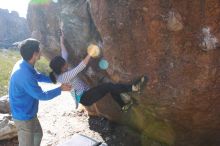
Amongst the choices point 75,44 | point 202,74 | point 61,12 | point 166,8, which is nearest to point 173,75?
point 202,74

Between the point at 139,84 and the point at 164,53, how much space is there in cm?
109

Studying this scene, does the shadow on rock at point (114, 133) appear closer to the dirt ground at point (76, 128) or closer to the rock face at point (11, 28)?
the dirt ground at point (76, 128)

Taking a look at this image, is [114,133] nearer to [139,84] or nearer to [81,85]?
[139,84]

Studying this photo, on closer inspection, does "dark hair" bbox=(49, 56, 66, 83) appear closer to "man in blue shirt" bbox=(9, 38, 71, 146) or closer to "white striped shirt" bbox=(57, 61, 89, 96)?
"white striped shirt" bbox=(57, 61, 89, 96)

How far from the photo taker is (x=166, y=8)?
7.34 m

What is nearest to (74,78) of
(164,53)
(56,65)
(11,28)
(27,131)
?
(56,65)

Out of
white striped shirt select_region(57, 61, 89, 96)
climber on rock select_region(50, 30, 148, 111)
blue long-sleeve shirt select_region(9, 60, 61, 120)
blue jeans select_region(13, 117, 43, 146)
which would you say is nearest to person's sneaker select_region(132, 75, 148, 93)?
climber on rock select_region(50, 30, 148, 111)

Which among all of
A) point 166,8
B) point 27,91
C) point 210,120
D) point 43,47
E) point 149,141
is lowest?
point 149,141

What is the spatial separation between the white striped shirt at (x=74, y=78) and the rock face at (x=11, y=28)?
78037 millimetres

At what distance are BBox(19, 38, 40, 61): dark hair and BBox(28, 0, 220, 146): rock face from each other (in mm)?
2042

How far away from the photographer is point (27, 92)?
6816 millimetres

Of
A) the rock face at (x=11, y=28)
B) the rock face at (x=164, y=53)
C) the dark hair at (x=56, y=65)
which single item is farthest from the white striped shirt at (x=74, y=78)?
the rock face at (x=11, y=28)

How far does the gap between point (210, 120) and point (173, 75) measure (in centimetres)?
171

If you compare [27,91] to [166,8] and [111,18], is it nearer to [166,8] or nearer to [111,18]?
[111,18]
